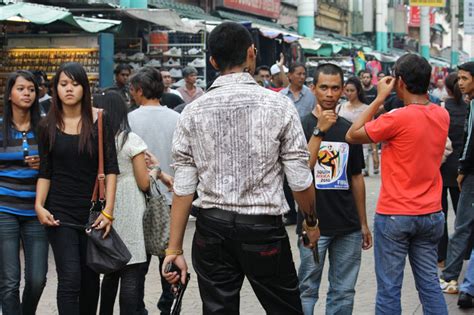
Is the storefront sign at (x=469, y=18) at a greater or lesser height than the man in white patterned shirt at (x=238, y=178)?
greater

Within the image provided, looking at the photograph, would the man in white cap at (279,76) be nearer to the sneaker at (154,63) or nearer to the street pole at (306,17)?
the sneaker at (154,63)

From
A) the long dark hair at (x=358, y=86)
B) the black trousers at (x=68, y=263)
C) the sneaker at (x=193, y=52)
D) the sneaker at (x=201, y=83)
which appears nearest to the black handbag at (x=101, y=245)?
the black trousers at (x=68, y=263)

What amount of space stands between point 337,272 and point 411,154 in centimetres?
89

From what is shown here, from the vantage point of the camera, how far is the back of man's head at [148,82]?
773 cm

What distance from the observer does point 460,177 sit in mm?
8055

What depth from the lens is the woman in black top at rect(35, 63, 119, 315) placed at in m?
6.02

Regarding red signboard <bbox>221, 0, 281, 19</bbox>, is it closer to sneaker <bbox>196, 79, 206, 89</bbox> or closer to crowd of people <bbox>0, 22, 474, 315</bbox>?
sneaker <bbox>196, 79, 206, 89</bbox>

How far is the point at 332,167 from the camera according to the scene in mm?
6234

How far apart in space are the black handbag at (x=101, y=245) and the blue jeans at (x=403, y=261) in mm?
1564

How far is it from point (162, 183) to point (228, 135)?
2.87 m

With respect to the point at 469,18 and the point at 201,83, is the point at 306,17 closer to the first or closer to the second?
the point at 469,18

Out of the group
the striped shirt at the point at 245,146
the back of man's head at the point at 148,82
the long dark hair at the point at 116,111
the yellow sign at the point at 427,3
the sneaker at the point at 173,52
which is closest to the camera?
the striped shirt at the point at 245,146

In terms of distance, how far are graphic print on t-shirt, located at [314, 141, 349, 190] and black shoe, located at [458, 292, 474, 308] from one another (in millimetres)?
2022

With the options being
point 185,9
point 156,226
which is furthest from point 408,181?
point 185,9
